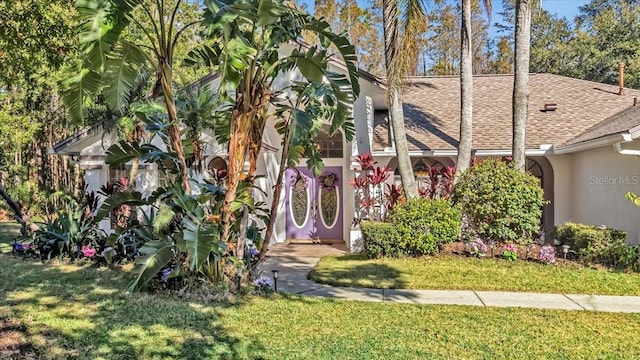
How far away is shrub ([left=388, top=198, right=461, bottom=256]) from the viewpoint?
36.4 ft

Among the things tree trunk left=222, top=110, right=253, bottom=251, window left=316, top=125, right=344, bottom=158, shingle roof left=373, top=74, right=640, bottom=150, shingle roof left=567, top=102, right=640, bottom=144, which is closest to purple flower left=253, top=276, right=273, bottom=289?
tree trunk left=222, top=110, right=253, bottom=251

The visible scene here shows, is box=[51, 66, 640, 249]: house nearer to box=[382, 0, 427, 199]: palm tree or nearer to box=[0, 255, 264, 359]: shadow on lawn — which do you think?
box=[382, 0, 427, 199]: palm tree

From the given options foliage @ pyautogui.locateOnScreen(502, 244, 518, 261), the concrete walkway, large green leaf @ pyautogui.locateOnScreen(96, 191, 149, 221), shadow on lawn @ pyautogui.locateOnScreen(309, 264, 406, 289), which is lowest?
the concrete walkway

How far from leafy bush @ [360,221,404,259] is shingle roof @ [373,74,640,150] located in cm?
333

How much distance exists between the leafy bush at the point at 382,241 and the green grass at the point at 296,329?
154 inches

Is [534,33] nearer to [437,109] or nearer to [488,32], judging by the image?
[488,32]

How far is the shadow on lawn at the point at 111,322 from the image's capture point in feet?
16.5

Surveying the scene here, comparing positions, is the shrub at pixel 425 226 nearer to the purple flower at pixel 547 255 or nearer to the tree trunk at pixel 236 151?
the purple flower at pixel 547 255

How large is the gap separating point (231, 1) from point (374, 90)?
810cm

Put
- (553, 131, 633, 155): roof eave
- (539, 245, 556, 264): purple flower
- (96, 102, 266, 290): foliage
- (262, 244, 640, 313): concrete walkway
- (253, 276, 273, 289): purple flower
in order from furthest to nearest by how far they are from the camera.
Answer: (539, 245, 556, 264): purple flower
(553, 131, 633, 155): roof eave
(253, 276, 273, 289): purple flower
(262, 244, 640, 313): concrete walkway
(96, 102, 266, 290): foliage

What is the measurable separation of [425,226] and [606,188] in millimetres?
5053

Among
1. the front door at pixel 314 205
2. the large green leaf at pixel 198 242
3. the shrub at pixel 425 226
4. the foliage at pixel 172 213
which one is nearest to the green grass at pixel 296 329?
the foliage at pixel 172 213

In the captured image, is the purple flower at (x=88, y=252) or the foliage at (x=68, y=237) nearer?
the purple flower at (x=88, y=252)

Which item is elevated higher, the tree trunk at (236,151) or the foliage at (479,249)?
the tree trunk at (236,151)
